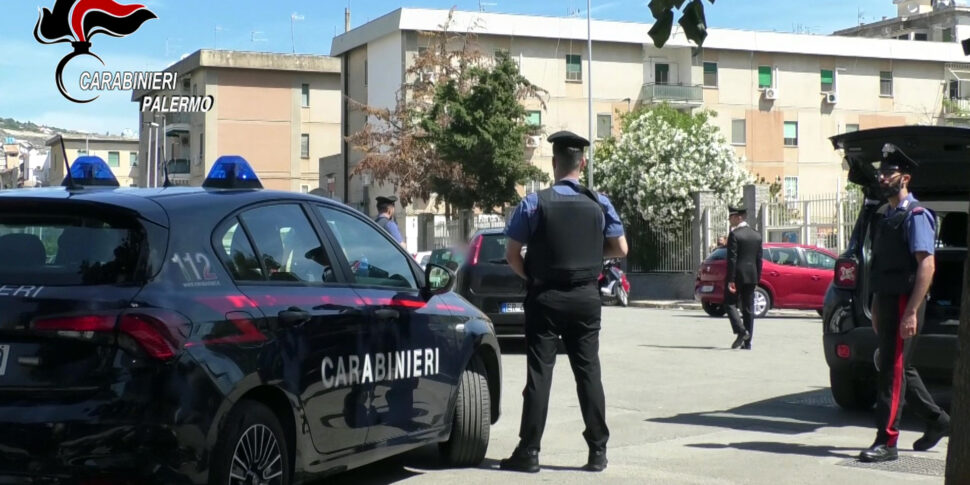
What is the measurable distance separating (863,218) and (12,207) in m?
6.22

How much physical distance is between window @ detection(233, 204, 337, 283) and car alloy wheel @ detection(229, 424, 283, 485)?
2.47ft

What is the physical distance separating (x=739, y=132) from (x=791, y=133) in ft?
8.86

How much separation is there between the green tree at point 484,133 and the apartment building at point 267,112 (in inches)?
1099

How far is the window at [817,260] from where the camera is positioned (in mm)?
25969

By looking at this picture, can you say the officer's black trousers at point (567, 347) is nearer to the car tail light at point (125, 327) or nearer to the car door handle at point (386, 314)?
the car door handle at point (386, 314)

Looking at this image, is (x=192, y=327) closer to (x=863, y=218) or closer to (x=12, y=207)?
(x=12, y=207)

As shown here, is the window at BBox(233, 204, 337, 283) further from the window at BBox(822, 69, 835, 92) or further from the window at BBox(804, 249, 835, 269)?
the window at BBox(822, 69, 835, 92)

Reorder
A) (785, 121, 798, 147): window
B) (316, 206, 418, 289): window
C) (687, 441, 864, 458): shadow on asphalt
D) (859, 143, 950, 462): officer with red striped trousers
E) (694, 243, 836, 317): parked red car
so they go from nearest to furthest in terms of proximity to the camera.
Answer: (316, 206, 418, 289): window, (859, 143, 950, 462): officer with red striped trousers, (687, 441, 864, 458): shadow on asphalt, (694, 243, 836, 317): parked red car, (785, 121, 798, 147): window

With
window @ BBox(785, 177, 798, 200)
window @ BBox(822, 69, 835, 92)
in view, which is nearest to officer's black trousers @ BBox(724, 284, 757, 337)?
window @ BBox(785, 177, 798, 200)

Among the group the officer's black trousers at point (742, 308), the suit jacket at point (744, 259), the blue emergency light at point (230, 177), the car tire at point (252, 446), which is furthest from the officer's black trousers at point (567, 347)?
the suit jacket at point (744, 259)

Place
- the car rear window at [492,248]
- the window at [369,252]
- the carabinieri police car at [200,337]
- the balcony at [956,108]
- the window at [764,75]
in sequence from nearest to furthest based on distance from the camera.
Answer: the carabinieri police car at [200,337] → the window at [369,252] → the car rear window at [492,248] → the balcony at [956,108] → the window at [764,75]

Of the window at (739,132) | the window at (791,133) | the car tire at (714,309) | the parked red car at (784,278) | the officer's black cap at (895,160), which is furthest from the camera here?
the window at (791,133)

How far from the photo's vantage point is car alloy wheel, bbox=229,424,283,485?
5145 mm

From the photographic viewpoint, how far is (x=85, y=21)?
28984mm
